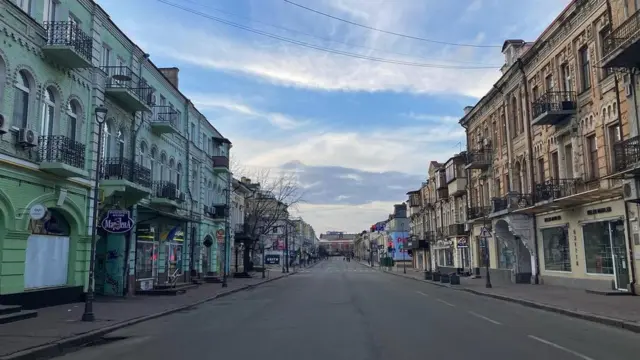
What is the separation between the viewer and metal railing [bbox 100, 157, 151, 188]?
71.5ft

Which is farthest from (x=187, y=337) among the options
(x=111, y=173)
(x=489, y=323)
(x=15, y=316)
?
(x=111, y=173)

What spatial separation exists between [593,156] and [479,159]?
50.8ft

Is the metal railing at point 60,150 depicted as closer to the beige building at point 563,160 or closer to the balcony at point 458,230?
the beige building at point 563,160

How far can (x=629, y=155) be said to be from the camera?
62.3 ft

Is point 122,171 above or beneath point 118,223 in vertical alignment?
above

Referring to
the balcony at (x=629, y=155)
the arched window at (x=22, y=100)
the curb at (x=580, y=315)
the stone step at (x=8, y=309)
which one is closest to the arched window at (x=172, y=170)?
the arched window at (x=22, y=100)

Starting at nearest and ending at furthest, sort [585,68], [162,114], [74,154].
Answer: [74,154] → [585,68] → [162,114]

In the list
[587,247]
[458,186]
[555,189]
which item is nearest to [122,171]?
[555,189]

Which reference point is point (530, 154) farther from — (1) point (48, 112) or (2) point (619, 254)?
(1) point (48, 112)

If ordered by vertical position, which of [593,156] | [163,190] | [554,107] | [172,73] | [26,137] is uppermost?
[172,73]

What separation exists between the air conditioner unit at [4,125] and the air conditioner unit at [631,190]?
20.7 metres

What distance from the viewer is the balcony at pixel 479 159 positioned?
38.6 m

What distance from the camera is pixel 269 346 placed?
410 inches

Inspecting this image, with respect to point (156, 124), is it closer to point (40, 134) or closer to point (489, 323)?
point (40, 134)
